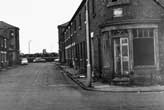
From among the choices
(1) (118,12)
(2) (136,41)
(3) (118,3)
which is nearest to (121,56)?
(2) (136,41)

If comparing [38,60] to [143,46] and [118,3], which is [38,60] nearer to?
[118,3]

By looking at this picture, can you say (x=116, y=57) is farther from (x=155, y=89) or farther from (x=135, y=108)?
(x=135, y=108)

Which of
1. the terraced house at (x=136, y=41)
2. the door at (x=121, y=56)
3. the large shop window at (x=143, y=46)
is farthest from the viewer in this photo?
the door at (x=121, y=56)

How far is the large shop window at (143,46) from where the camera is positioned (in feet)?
63.1

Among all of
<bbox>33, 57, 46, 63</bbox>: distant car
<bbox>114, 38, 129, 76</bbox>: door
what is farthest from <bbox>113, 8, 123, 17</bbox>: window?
<bbox>33, 57, 46, 63</bbox>: distant car

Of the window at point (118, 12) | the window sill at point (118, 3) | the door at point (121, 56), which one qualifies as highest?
the window sill at point (118, 3)

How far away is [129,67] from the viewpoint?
757 inches

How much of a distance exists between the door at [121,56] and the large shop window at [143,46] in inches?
20.4

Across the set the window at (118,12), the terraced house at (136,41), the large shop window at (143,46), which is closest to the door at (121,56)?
the terraced house at (136,41)

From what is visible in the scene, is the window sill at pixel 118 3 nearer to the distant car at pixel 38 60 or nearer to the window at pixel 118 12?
the window at pixel 118 12

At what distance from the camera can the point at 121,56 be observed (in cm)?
1952

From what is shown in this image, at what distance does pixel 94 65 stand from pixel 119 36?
6.05 metres

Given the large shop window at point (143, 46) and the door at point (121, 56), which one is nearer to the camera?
the large shop window at point (143, 46)

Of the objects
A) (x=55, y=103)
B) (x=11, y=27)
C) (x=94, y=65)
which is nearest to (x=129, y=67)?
(x=94, y=65)
